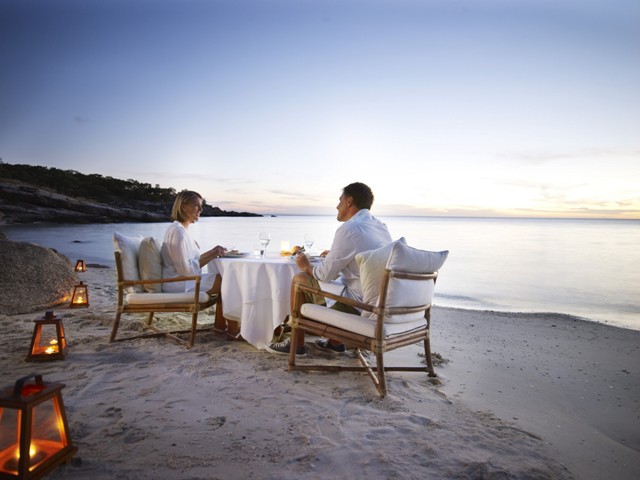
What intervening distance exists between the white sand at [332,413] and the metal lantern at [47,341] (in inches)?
3.5

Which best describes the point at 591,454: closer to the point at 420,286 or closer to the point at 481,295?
the point at 420,286

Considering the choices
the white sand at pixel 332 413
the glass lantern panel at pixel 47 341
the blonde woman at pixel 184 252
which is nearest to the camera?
the white sand at pixel 332 413

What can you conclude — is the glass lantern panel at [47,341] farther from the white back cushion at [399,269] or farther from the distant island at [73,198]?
the distant island at [73,198]

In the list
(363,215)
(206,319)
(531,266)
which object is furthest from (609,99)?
(206,319)

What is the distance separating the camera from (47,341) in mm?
3391

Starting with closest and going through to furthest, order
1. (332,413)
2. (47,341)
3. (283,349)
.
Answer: (332,413) → (47,341) → (283,349)

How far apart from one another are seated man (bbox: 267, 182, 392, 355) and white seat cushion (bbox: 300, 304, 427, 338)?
300 mm

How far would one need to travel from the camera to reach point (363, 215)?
3.39 meters

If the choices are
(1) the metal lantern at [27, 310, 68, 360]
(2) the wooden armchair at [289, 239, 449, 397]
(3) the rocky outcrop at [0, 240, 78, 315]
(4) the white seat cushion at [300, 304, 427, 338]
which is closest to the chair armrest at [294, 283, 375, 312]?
(2) the wooden armchair at [289, 239, 449, 397]

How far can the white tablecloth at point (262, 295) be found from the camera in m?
3.62

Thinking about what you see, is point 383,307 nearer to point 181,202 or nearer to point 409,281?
point 409,281

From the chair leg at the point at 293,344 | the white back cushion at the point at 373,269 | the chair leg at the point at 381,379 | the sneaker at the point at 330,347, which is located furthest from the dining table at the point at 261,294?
the chair leg at the point at 381,379

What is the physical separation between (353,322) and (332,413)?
669mm

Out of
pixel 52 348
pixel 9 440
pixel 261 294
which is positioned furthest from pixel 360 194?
pixel 52 348
